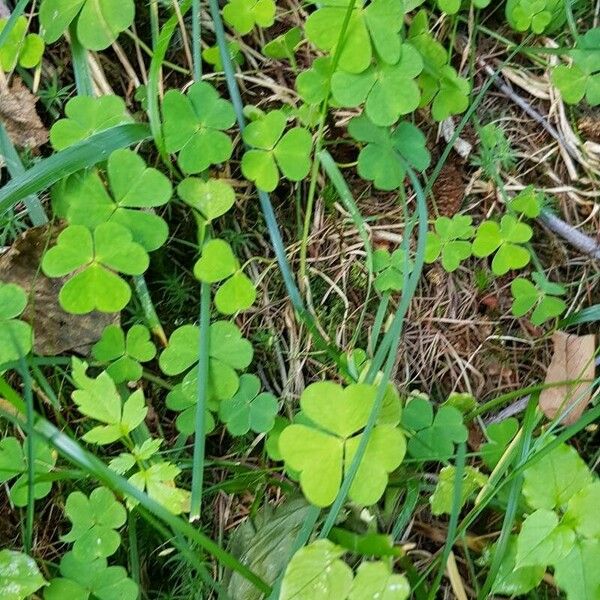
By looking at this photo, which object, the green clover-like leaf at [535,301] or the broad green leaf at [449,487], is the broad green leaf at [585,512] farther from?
the green clover-like leaf at [535,301]

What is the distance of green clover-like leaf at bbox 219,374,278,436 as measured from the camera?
1.45m

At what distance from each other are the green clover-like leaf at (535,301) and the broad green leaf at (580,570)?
0.52 metres

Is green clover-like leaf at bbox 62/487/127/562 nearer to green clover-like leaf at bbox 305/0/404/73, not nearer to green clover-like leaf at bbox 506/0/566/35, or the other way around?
green clover-like leaf at bbox 305/0/404/73

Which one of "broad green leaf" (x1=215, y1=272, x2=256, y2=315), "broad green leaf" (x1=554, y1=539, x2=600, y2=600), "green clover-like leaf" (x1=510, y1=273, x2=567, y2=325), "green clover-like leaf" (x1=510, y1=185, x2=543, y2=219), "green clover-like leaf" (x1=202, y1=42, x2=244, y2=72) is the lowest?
"broad green leaf" (x1=554, y1=539, x2=600, y2=600)

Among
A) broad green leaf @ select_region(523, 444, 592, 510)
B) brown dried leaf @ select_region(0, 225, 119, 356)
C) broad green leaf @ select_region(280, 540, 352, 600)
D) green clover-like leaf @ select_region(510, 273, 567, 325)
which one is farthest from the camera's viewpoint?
green clover-like leaf @ select_region(510, 273, 567, 325)

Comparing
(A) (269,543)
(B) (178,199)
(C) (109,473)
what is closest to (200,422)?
(C) (109,473)

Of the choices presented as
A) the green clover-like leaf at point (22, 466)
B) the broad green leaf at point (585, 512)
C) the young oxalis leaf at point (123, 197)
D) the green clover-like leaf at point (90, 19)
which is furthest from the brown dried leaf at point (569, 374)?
the green clover-like leaf at point (90, 19)

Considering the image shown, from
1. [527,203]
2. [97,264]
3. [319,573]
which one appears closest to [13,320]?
[97,264]

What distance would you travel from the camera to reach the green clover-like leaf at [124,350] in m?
1.46

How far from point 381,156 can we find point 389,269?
265 millimetres

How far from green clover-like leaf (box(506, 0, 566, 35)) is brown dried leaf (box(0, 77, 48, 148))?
1.16 m

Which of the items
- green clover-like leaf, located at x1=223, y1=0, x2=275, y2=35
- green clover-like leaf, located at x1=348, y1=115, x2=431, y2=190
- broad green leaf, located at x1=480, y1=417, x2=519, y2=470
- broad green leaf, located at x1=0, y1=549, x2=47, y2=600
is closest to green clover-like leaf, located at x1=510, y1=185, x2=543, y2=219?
green clover-like leaf, located at x1=348, y1=115, x2=431, y2=190

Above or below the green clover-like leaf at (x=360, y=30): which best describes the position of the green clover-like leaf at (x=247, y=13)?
above

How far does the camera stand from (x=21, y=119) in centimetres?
151
